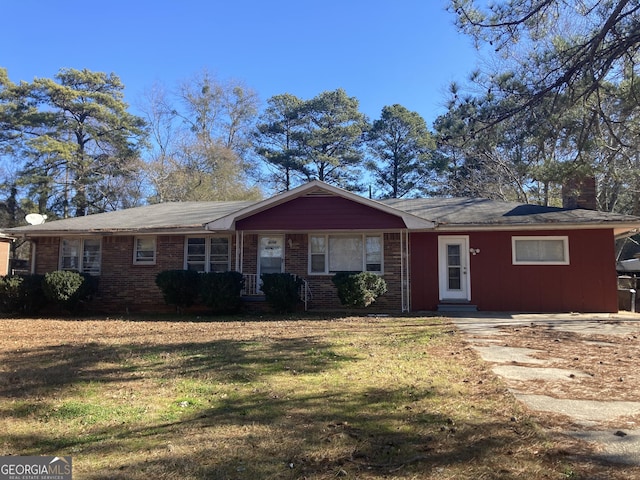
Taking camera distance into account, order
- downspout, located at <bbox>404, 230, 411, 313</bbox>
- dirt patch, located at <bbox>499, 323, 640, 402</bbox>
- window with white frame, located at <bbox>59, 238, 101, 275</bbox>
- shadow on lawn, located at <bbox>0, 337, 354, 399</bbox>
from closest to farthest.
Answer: dirt patch, located at <bbox>499, 323, 640, 402</bbox>, shadow on lawn, located at <bbox>0, 337, 354, 399</bbox>, downspout, located at <bbox>404, 230, 411, 313</bbox>, window with white frame, located at <bbox>59, 238, 101, 275</bbox>

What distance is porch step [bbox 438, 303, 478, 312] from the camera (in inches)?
499

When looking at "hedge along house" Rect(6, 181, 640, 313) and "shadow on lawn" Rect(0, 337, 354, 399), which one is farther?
"hedge along house" Rect(6, 181, 640, 313)

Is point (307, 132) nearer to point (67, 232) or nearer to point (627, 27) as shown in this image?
point (67, 232)

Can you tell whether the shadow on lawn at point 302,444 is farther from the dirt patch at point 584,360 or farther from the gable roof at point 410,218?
the gable roof at point 410,218

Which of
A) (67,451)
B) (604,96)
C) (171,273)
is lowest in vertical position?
(67,451)

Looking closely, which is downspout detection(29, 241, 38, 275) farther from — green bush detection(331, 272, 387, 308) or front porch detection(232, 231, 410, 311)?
green bush detection(331, 272, 387, 308)

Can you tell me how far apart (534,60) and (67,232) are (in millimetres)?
13245

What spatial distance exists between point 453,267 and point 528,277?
2.00 m

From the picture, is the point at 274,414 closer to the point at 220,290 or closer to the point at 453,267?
the point at 220,290

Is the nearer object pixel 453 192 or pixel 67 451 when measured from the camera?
pixel 67 451

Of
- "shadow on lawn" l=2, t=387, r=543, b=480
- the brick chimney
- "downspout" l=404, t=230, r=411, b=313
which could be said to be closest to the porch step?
"downspout" l=404, t=230, r=411, b=313

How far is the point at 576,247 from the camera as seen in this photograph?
12.3m

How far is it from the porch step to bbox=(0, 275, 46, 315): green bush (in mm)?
11288

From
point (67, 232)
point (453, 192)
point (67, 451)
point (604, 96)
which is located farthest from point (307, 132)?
point (67, 451)
